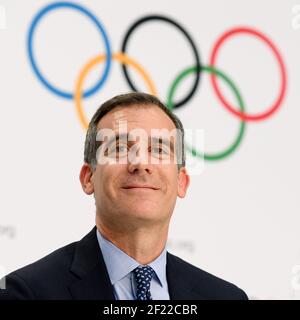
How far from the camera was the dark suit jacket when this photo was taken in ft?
3.95

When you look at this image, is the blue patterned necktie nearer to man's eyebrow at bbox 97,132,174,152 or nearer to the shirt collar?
the shirt collar

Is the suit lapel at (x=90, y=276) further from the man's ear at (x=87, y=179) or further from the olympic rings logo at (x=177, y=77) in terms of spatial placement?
the olympic rings logo at (x=177, y=77)

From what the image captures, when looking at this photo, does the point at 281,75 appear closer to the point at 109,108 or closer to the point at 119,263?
the point at 109,108

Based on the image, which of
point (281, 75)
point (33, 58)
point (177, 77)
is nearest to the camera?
point (33, 58)

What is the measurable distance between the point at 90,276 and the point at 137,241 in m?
0.13

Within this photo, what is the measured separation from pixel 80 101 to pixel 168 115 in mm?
917

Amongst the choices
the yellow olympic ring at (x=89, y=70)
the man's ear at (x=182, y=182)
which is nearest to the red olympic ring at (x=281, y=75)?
the yellow olympic ring at (x=89, y=70)

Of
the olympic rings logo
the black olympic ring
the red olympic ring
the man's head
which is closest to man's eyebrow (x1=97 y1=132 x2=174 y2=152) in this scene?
the man's head

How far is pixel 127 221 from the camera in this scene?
1293 mm

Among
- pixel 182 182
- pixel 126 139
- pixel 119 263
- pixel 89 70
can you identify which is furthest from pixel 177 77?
pixel 119 263

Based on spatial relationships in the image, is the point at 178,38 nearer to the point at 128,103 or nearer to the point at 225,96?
the point at 225,96
